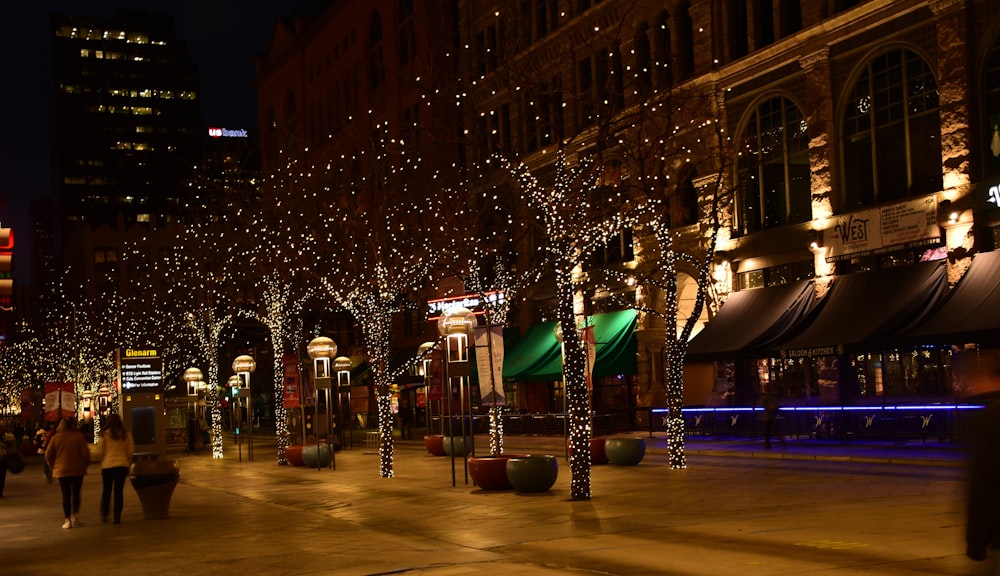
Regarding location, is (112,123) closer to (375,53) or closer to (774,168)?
(375,53)

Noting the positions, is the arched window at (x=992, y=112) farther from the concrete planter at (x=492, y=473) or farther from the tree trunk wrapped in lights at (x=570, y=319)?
the concrete planter at (x=492, y=473)

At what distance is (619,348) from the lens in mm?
44844

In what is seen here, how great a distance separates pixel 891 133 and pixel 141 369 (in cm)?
3137

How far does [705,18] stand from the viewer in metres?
40.9

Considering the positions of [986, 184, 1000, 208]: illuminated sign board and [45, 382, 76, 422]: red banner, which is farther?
[45, 382, 76, 422]: red banner

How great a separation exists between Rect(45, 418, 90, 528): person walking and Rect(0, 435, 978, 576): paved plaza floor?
16.5 inches

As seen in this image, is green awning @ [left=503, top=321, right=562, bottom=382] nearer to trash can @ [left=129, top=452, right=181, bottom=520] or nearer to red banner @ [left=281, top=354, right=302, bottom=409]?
red banner @ [left=281, top=354, right=302, bottom=409]

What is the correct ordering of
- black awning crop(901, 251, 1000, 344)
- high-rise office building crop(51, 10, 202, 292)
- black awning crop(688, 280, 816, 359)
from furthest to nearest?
high-rise office building crop(51, 10, 202, 292) → black awning crop(688, 280, 816, 359) → black awning crop(901, 251, 1000, 344)

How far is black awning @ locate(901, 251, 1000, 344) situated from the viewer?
90.7 feet

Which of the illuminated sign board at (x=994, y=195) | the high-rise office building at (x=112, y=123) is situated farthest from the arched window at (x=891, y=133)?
the high-rise office building at (x=112, y=123)

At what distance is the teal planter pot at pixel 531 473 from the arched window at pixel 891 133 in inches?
650

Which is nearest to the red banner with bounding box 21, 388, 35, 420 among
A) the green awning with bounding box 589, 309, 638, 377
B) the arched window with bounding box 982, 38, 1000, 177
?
the green awning with bounding box 589, 309, 638, 377

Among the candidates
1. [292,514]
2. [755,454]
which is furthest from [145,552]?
[755,454]

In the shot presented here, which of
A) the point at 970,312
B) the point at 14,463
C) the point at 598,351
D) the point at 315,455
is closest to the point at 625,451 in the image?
the point at 970,312
